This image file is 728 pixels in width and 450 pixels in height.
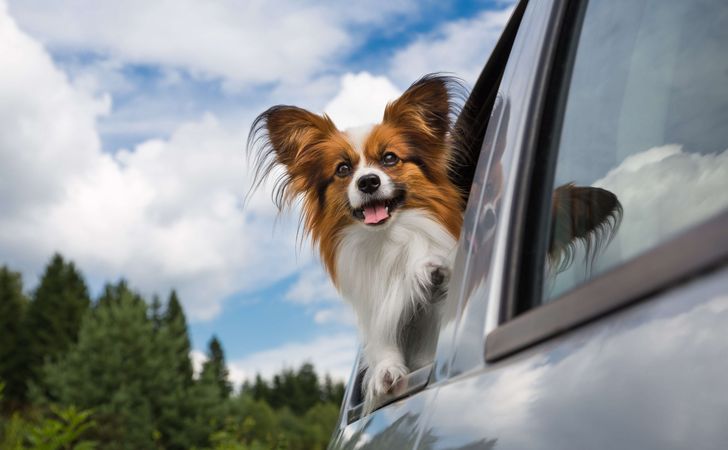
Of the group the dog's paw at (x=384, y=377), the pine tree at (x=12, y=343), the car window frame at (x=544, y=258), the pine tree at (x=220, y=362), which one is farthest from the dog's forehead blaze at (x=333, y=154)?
the pine tree at (x=220, y=362)

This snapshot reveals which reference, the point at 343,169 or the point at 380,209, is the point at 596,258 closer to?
the point at 380,209

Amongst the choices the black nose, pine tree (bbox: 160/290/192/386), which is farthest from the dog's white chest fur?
pine tree (bbox: 160/290/192/386)

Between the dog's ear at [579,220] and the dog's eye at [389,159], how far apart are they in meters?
2.14

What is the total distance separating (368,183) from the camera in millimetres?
3494

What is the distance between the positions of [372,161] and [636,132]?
2.33 metres

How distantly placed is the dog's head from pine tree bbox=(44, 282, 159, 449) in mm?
52220

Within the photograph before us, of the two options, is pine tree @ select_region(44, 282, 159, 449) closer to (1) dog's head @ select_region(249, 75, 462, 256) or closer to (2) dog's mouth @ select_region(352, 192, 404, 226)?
(1) dog's head @ select_region(249, 75, 462, 256)

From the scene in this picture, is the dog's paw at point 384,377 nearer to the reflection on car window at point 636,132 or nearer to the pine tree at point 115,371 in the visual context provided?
the reflection on car window at point 636,132

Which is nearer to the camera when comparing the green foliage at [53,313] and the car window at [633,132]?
the car window at [633,132]

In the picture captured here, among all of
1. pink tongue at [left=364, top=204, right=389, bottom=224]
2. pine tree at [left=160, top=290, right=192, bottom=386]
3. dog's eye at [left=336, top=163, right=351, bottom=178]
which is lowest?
pink tongue at [left=364, top=204, right=389, bottom=224]

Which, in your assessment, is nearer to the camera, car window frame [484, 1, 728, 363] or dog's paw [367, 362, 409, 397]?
car window frame [484, 1, 728, 363]

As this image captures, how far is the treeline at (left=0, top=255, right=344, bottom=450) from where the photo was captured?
55.6m

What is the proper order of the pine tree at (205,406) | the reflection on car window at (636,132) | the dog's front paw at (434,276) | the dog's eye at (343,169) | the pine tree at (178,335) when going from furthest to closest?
1. the pine tree at (178,335)
2. the pine tree at (205,406)
3. the dog's eye at (343,169)
4. the dog's front paw at (434,276)
5. the reflection on car window at (636,132)

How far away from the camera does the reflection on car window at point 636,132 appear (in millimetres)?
1182
